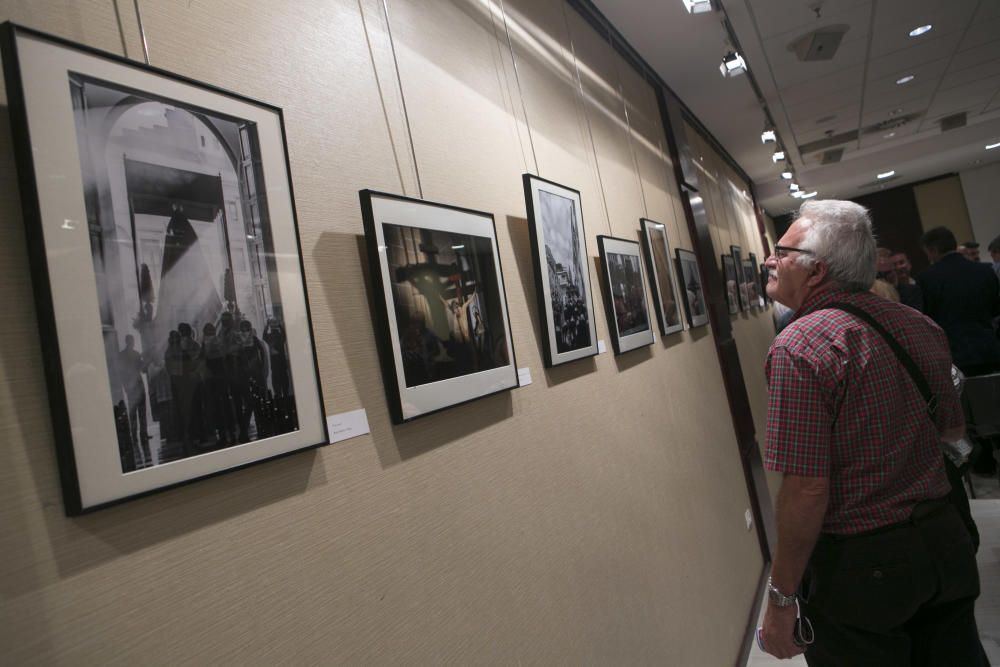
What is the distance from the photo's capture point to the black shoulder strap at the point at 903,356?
5.82 feet

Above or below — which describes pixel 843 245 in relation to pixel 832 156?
below

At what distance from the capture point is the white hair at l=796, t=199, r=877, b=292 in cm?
188

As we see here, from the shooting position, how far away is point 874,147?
11203mm

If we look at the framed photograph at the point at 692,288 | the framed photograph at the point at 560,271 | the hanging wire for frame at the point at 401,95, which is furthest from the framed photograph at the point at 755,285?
the hanging wire for frame at the point at 401,95

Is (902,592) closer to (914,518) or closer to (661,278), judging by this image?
(914,518)

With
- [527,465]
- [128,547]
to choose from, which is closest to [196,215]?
[128,547]

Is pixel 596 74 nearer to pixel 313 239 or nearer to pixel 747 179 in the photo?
pixel 313 239

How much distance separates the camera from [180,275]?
102 centimetres

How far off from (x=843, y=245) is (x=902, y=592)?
993 millimetres

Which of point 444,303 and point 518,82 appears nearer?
point 444,303

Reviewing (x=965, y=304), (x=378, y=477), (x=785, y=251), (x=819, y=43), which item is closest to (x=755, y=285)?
(x=965, y=304)

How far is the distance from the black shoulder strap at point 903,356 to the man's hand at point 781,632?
0.72 metres

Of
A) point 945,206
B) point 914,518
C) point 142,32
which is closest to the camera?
point 142,32

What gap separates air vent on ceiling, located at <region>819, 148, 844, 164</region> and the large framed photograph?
1145cm
